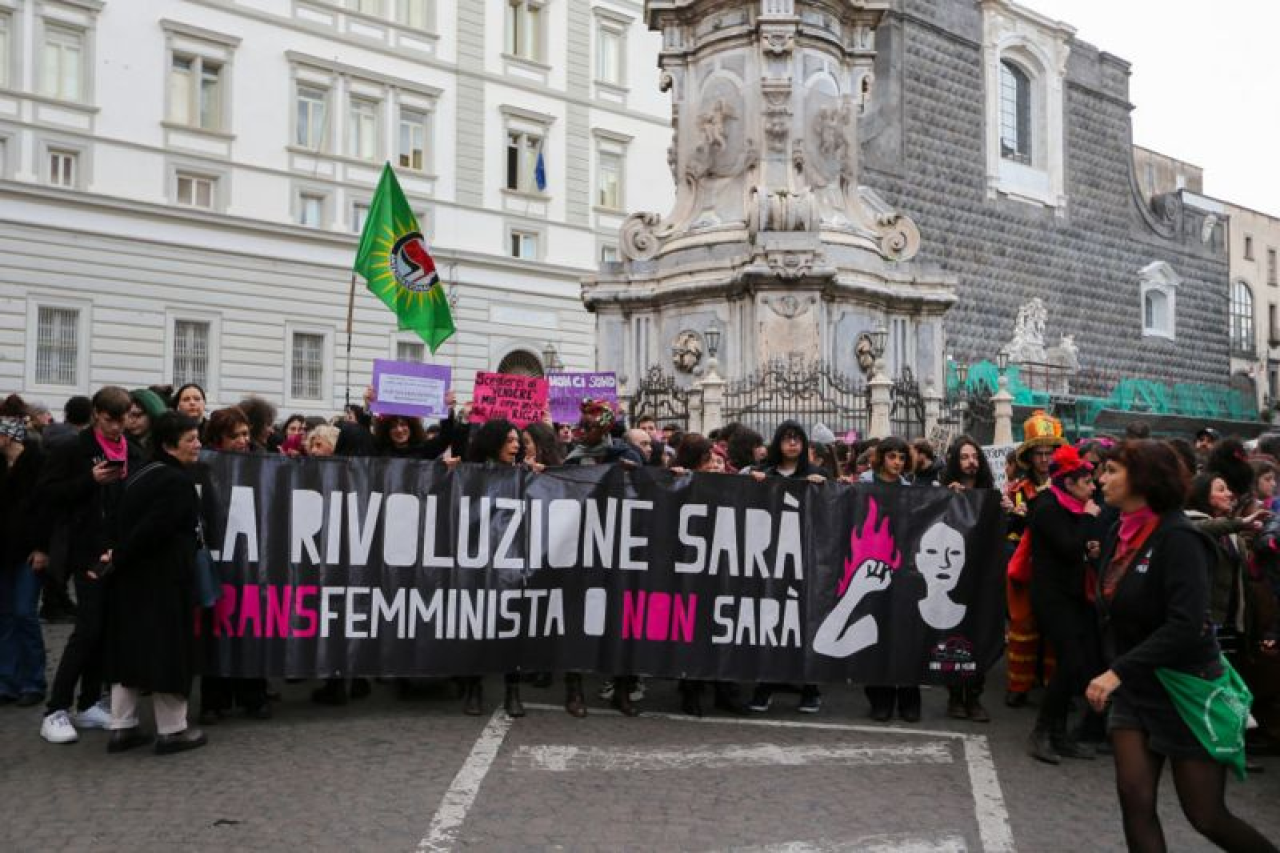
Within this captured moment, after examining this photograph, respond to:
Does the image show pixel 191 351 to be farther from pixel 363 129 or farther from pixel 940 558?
pixel 940 558

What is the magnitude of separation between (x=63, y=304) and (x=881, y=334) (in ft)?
63.6

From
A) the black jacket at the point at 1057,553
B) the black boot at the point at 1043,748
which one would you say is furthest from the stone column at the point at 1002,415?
the black boot at the point at 1043,748

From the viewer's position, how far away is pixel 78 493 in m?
6.89

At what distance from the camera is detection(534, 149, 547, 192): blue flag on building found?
35.2 meters

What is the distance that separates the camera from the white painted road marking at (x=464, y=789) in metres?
4.92

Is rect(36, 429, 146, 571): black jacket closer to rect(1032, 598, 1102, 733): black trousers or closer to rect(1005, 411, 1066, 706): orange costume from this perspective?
rect(1032, 598, 1102, 733): black trousers

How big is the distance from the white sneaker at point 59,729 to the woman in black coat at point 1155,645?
507 centimetres

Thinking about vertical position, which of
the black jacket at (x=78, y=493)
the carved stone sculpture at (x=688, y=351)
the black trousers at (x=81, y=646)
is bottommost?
the black trousers at (x=81, y=646)

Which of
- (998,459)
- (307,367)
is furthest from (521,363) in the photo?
(998,459)

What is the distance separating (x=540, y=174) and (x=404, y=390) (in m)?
27.5

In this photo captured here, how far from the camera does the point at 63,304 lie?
90.0 feet

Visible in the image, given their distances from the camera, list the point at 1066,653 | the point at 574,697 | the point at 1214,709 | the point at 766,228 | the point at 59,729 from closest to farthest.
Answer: the point at 1214,709, the point at 59,729, the point at 1066,653, the point at 574,697, the point at 766,228

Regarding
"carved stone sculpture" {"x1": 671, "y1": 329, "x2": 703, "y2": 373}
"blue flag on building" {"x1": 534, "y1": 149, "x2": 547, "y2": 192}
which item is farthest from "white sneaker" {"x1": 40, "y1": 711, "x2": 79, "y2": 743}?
"blue flag on building" {"x1": 534, "y1": 149, "x2": 547, "y2": 192}

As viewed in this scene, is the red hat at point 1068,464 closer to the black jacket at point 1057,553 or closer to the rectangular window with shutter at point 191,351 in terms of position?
the black jacket at point 1057,553
